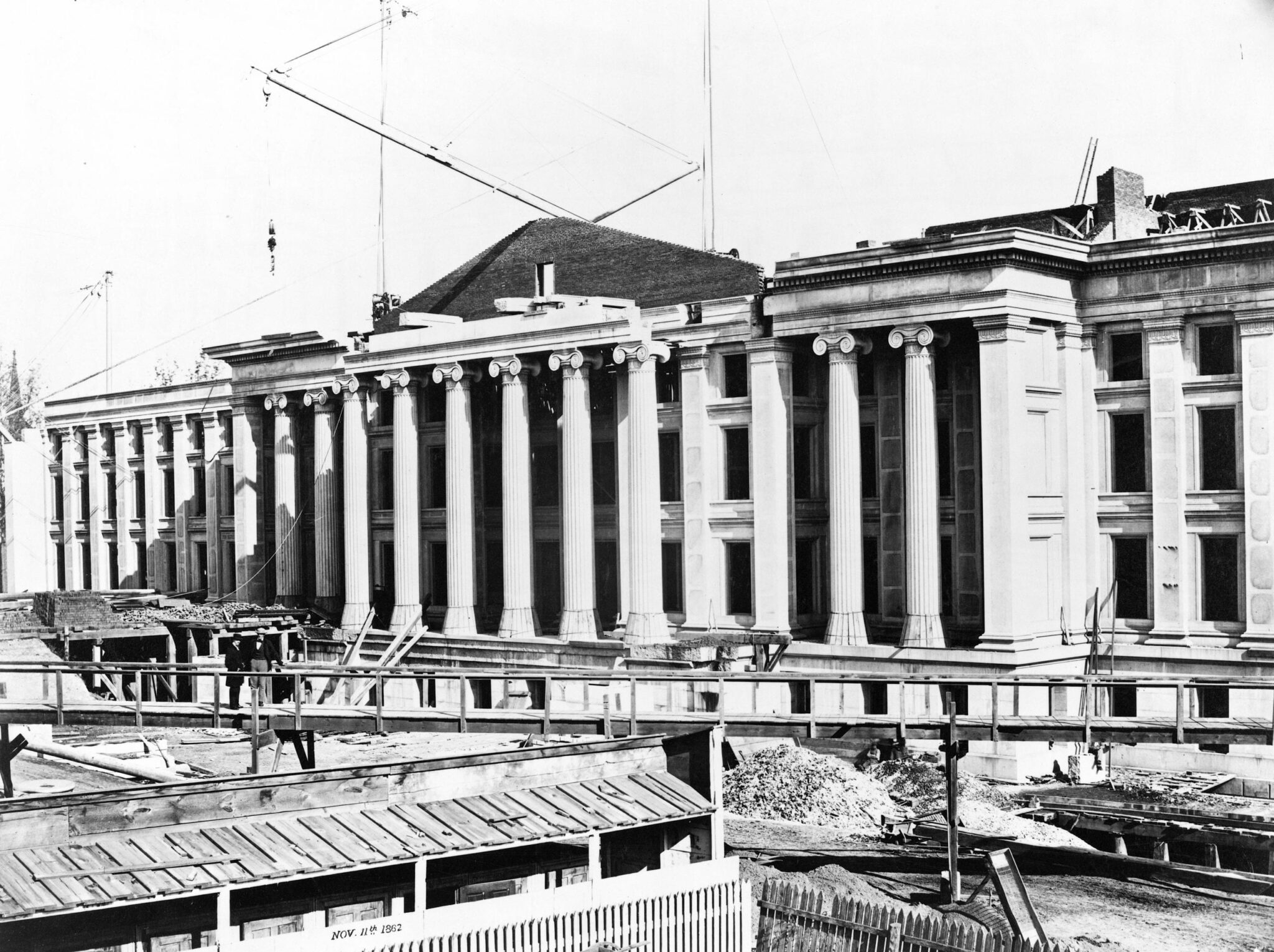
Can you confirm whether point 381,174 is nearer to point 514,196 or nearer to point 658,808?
point 514,196

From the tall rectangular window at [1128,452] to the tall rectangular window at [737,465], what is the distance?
12001 mm

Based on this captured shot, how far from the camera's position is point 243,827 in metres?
18.5

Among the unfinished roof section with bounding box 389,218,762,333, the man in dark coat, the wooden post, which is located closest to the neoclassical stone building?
the unfinished roof section with bounding box 389,218,762,333

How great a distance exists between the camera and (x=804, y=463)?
172 ft

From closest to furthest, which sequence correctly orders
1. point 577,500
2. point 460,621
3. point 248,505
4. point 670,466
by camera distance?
point 577,500
point 670,466
point 460,621
point 248,505

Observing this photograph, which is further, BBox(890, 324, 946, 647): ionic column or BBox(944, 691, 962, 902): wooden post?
BBox(890, 324, 946, 647): ionic column

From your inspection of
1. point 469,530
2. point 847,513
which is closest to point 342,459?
point 469,530

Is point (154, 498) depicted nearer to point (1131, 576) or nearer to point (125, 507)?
point (125, 507)

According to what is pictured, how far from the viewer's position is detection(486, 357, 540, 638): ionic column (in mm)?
55969

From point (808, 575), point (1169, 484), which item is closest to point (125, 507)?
point (808, 575)

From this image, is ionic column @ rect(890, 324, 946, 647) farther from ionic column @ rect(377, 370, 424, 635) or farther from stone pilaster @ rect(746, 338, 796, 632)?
ionic column @ rect(377, 370, 424, 635)

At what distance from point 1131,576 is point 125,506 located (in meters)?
56.3

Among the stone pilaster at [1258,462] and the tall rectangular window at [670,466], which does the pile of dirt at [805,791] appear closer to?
the stone pilaster at [1258,462]

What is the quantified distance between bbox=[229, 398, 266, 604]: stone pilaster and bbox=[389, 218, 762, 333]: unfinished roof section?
7322 mm
